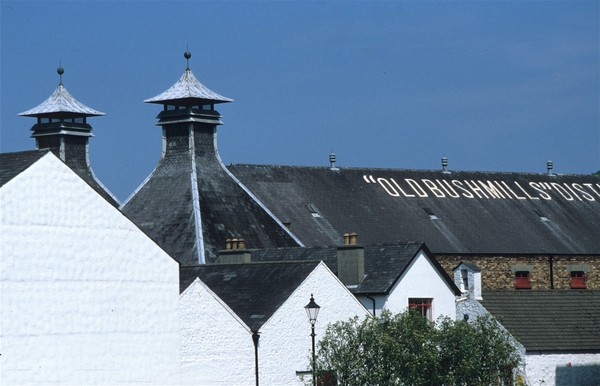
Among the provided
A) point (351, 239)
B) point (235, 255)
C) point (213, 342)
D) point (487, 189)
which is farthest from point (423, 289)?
point (487, 189)

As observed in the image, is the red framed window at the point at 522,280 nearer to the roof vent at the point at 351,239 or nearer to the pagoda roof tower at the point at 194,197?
the pagoda roof tower at the point at 194,197

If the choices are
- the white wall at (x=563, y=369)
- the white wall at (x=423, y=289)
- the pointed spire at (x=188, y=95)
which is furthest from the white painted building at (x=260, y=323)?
the pointed spire at (x=188, y=95)

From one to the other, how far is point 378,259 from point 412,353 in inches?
332

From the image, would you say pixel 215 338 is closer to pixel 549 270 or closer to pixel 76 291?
pixel 76 291

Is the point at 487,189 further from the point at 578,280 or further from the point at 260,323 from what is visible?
the point at 260,323

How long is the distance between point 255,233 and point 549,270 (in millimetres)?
16858

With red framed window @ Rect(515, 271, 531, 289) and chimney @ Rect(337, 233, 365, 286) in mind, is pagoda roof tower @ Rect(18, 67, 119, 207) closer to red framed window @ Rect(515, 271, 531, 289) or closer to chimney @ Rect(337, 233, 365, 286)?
red framed window @ Rect(515, 271, 531, 289)

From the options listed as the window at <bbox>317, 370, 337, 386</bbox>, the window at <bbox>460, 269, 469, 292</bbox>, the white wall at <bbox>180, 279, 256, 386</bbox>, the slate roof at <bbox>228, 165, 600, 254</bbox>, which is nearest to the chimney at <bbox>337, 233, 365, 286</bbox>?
the window at <bbox>460, 269, 469, 292</bbox>

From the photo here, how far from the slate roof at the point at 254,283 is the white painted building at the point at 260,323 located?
0.08ft

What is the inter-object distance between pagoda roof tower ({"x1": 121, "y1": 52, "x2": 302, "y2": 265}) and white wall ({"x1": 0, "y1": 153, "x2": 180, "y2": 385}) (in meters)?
11.6

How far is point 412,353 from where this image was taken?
97.3 feet

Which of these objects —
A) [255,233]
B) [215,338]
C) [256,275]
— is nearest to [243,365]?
[215,338]

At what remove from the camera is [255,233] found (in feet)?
149

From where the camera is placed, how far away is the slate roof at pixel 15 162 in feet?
89.5
